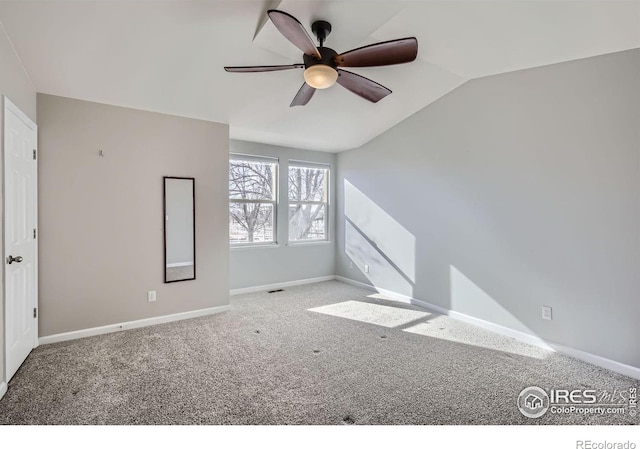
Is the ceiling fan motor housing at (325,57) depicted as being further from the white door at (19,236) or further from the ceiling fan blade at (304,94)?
the white door at (19,236)

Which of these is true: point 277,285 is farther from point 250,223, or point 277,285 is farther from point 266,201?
point 266,201

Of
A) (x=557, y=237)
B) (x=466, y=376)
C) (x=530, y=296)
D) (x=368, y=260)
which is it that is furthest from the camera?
(x=368, y=260)

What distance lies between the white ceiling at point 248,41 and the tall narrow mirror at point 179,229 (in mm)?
866

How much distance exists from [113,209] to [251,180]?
212cm

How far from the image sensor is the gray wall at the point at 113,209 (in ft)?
10.0

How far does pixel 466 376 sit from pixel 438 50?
113 inches

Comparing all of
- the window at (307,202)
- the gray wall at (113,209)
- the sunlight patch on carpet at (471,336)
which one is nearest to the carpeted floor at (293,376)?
the sunlight patch on carpet at (471,336)

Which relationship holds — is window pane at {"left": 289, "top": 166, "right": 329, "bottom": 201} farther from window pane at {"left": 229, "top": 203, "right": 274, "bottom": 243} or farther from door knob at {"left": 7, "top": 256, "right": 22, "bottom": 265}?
door knob at {"left": 7, "top": 256, "right": 22, "bottom": 265}

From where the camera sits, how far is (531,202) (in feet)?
10.2

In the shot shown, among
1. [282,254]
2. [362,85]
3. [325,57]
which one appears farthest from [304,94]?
[282,254]

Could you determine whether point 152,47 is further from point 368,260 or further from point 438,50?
A: point 368,260

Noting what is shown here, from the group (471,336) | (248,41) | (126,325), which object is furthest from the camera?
(126,325)

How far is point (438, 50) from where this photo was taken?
2.98m
